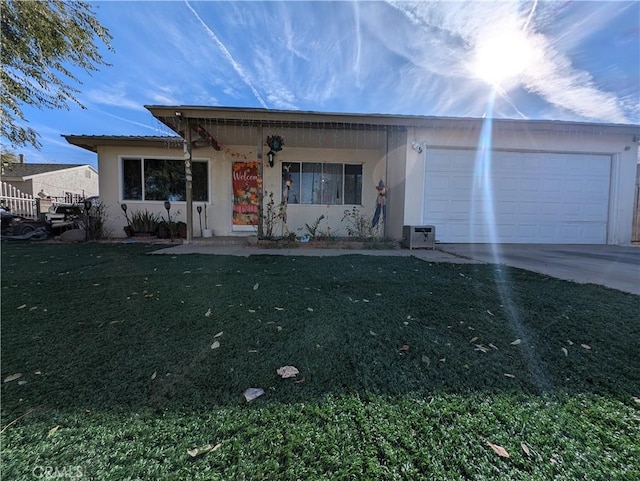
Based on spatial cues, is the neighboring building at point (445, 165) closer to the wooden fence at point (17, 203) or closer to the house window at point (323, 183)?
the house window at point (323, 183)

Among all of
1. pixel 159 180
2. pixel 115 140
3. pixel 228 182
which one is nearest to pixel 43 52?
pixel 115 140

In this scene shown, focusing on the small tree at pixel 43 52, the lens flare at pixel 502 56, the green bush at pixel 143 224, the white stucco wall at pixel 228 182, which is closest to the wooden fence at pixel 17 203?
the white stucco wall at pixel 228 182

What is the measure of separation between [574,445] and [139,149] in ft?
34.1

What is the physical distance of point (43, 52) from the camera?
6258 millimetres

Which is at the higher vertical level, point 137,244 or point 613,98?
point 613,98

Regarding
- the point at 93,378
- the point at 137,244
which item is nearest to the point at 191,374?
the point at 93,378

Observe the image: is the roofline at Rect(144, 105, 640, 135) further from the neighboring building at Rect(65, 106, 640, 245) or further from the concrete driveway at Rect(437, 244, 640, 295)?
the concrete driveway at Rect(437, 244, 640, 295)

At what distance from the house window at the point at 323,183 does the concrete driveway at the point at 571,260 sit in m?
3.29

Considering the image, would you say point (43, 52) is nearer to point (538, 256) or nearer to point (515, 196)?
point (538, 256)

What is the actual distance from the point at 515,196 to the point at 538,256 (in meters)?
2.33

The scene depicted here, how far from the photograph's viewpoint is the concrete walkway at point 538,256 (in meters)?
4.24

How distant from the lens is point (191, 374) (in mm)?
1744

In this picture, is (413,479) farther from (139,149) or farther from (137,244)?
(139,149)

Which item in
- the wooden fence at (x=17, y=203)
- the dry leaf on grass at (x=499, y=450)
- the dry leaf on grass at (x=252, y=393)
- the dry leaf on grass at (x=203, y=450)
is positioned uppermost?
the wooden fence at (x=17, y=203)
